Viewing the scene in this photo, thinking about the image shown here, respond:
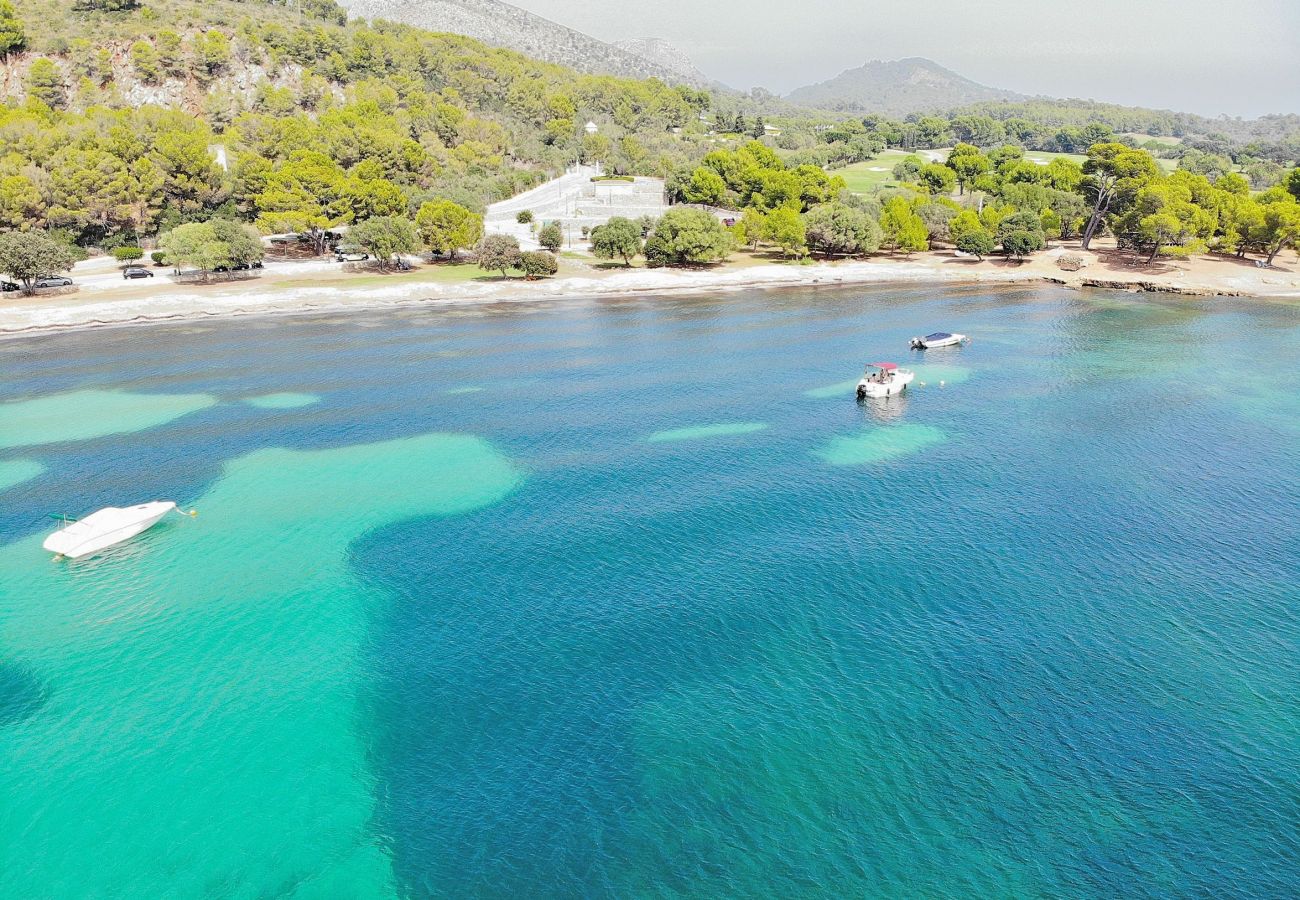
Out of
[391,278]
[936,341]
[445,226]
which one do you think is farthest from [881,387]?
[445,226]

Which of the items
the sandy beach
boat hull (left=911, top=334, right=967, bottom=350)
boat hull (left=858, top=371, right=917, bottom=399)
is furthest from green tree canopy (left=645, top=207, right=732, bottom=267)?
boat hull (left=858, top=371, right=917, bottom=399)

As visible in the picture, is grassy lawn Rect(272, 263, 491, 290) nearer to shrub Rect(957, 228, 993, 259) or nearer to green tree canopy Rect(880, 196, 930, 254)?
green tree canopy Rect(880, 196, 930, 254)

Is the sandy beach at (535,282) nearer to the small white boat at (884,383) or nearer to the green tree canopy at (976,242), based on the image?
the green tree canopy at (976,242)

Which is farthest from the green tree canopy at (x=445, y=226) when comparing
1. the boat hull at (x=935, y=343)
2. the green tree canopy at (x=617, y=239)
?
the boat hull at (x=935, y=343)

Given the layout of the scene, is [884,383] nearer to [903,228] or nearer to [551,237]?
[551,237]

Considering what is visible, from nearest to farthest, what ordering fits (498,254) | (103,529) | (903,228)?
(103,529)
(498,254)
(903,228)

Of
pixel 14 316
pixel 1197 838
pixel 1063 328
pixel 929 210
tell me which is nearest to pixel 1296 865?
pixel 1197 838
